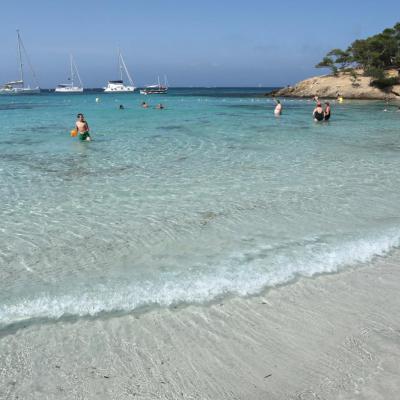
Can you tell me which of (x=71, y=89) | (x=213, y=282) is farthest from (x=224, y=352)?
(x=71, y=89)

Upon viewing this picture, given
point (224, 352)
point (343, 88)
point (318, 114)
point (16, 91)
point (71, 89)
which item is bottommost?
point (224, 352)

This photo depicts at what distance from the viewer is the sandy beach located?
3.30 m

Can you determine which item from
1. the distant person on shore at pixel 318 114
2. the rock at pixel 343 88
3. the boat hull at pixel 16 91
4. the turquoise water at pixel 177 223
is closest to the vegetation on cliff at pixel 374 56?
the rock at pixel 343 88

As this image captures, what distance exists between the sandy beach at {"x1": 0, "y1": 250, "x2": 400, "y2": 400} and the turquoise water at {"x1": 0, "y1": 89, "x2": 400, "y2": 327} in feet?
1.36

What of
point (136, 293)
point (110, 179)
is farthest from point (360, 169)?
point (136, 293)

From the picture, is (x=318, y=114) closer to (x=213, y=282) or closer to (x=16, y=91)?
(x=213, y=282)

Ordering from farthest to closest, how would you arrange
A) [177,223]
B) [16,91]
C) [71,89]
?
[71,89], [16,91], [177,223]

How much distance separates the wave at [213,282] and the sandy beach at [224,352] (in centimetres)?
24

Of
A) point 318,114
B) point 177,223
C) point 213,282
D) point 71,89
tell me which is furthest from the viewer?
point 71,89

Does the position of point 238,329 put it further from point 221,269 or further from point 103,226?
point 103,226

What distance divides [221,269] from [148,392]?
249cm

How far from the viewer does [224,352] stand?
3777 mm

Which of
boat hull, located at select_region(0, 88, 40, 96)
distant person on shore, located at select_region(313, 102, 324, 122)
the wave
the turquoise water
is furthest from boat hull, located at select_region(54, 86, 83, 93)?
the wave

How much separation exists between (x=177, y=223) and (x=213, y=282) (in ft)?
8.06
